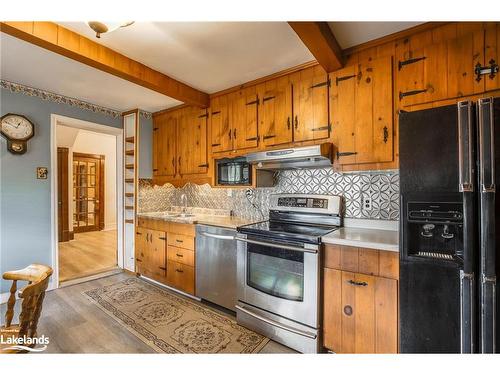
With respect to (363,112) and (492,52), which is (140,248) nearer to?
(363,112)

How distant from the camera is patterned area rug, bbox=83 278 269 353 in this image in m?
1.87

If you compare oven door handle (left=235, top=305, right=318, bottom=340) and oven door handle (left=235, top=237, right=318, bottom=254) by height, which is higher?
oven door handle (left=235, top=237, right=318, bottom=254)

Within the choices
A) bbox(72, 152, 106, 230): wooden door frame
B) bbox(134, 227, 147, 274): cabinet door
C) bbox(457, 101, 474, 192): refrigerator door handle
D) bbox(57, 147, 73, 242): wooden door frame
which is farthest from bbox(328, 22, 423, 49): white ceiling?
bbox(72, 152, 106, 230): wooden door frame

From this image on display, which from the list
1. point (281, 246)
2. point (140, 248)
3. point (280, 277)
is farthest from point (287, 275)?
point (140, 248)

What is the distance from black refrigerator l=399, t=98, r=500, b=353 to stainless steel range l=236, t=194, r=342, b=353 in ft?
1.89

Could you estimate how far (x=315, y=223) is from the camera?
2.26 meters

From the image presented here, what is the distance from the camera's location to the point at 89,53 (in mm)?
1775

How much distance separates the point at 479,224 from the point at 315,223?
48.4 inches

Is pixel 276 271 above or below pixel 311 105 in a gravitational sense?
below

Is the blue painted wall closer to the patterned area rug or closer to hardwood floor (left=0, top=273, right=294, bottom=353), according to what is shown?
hardwood floor (left=0, top=273, right=294, bottom=353)

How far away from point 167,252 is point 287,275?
5.60 feet

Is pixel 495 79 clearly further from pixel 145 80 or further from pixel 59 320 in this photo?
pixel 59 320

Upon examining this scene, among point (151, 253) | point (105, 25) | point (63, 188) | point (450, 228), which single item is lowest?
point (151, 253)
